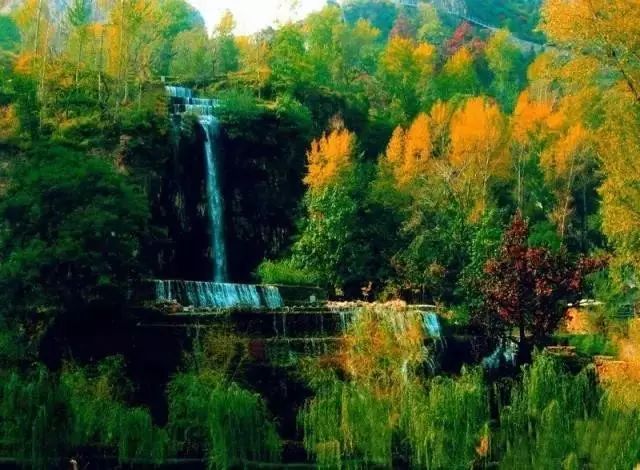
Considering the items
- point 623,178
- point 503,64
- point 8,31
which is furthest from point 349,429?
point 8,31

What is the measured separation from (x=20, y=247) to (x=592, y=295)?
70.0 ft

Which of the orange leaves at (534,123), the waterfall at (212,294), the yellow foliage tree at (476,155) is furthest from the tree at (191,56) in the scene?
the waterfall at (212,294)

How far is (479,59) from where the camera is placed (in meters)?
64.8

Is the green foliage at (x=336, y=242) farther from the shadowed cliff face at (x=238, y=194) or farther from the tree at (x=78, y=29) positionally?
the tree at (x=78, y=29)

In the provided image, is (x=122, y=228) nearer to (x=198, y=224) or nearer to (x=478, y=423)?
(x=478, y=423)

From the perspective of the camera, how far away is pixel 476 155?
3584cm

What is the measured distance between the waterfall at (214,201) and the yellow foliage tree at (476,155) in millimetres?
10075

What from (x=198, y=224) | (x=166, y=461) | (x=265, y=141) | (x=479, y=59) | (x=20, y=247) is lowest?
(x=166, y=461)

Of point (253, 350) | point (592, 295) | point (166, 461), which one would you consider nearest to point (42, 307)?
point (253, 350)

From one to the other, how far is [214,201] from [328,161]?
4.96 metres

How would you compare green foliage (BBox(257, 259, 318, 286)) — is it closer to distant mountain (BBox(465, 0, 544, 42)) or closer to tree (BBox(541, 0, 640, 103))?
tree (BBox(541, 0, 640, 103))

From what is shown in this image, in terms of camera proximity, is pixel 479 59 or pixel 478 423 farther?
pixel 479 59

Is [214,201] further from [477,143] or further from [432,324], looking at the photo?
[432,324]

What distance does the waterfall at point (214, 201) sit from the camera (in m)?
30.9
